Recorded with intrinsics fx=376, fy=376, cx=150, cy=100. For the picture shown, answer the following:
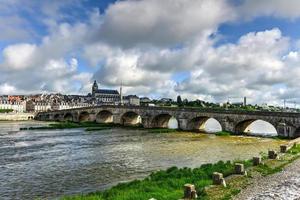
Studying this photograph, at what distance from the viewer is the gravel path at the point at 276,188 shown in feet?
46.8

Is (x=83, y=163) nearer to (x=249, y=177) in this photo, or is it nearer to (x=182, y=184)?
(x=182, y=184)

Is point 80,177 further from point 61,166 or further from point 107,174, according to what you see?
point 61,166

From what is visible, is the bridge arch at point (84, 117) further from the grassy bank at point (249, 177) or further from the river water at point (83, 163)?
the grassy bank at point (249, 177)

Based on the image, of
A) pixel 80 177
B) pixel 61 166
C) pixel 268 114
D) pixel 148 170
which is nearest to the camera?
pixel 80 177

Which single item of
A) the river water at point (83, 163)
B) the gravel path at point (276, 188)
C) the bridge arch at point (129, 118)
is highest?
the bridge arch at point (129, 118)

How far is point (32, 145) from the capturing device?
42281 millimetres

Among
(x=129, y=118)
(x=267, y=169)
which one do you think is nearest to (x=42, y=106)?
(x=129, y=118)

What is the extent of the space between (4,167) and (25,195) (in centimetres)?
946

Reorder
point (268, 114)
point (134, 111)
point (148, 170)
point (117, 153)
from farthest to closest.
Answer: point (134, 111) < point (268, 114) < point (117, 153) < point (148, 170)

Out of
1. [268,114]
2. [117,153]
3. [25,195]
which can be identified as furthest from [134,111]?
[25,195]

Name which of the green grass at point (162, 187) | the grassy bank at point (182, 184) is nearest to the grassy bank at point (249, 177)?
the grassy bank at point (182, 184)

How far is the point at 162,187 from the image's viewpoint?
17828 mm

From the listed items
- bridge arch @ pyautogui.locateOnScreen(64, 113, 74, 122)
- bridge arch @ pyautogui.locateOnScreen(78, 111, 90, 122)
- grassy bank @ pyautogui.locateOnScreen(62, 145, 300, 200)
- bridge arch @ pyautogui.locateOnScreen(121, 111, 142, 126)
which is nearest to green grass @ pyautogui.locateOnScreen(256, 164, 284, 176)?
grassy bank @ pyautogui.locateOnScreen(62, 145, 300, 200)

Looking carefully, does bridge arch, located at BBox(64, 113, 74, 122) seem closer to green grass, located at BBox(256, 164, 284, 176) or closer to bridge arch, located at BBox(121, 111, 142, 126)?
bridge arch, located at BBox(121, 111, 142, 126)
